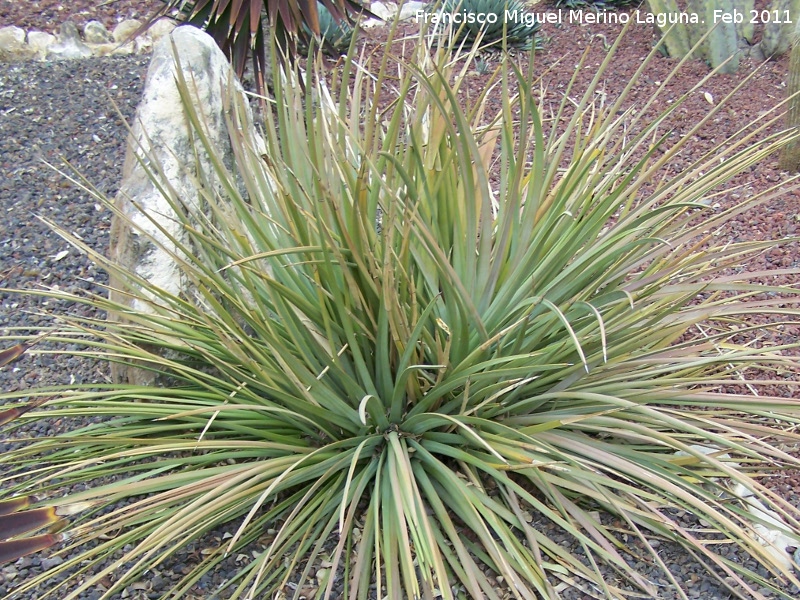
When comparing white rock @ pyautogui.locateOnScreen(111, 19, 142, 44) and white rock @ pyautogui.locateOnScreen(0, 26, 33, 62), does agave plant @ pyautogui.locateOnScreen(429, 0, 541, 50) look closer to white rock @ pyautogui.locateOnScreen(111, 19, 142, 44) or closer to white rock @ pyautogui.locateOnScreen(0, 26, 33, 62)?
white rock @ pyautogui.locateOnScreen(111, 19, 142, 44)

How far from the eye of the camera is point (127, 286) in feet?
7.08

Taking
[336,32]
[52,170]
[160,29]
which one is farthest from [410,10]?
[52,170]

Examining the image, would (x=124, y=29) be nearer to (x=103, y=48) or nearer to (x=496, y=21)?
(x=103, y=48)

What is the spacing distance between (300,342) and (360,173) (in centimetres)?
55

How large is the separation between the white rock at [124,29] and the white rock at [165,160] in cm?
338

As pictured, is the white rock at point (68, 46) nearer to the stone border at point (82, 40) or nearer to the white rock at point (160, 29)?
the stone border at point (82, 40)

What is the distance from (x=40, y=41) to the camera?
5570mm

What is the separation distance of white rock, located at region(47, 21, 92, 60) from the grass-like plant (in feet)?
13.4

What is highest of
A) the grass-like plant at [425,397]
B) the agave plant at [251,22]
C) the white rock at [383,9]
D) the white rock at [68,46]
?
the white rock at [68,46]

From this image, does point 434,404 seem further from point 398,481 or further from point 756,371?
point 756,371

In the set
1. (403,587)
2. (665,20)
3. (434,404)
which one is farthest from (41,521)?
(665,20)

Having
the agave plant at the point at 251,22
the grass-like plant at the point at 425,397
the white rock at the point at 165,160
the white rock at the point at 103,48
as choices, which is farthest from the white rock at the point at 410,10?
the grass-like plant at the point at 425,397

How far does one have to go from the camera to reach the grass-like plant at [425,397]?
1.68m

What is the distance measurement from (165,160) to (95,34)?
13.2 feet
